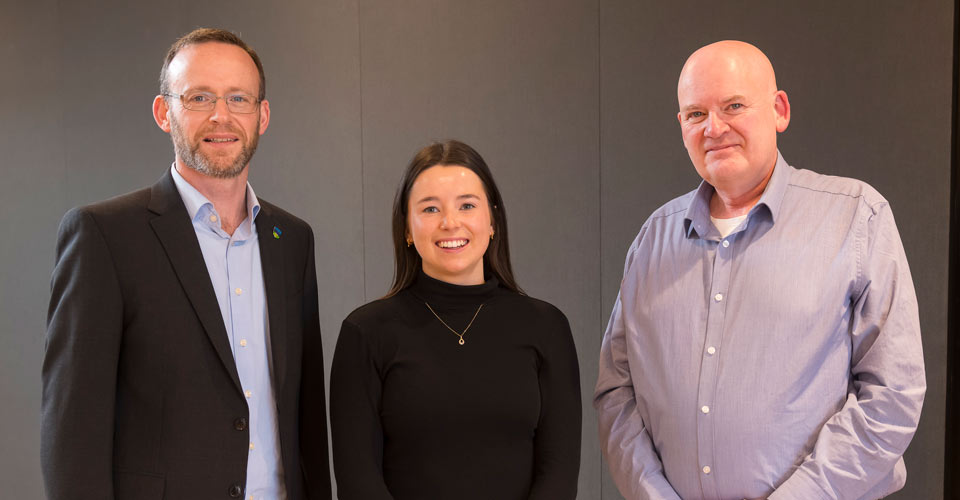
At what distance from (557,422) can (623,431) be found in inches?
10.1

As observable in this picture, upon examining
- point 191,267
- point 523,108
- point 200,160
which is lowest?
point 191,267

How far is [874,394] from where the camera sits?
1877 mm

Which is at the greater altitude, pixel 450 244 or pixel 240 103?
pixel 240 103

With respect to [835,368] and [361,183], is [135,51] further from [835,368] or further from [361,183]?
[835,368]

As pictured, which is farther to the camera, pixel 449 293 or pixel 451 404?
pixel 449 293

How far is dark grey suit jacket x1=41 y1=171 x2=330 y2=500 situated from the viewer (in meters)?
1.75

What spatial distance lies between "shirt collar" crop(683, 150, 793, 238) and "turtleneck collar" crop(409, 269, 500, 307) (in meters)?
0.59

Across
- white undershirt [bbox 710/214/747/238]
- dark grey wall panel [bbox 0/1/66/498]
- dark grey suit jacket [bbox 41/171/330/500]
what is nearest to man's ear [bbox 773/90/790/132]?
white undershirt [bbox 710/214/747/238]

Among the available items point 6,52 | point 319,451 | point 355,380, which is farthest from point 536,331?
point 6,52

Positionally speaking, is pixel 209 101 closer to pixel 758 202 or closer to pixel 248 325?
pixel 248 325

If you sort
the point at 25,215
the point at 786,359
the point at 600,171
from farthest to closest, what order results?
the point at 25,215
the point at 600,171
the point at 786,359

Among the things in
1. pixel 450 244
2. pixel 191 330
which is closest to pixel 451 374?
pixel 450 244

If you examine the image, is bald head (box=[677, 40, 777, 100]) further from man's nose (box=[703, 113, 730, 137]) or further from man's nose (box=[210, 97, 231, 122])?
man's nose (box=[210, 97, 231, 122])

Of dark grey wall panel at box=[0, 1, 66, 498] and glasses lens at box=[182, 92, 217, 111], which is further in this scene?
dark grey wall panel at box=[0, 1, 66, 498]
